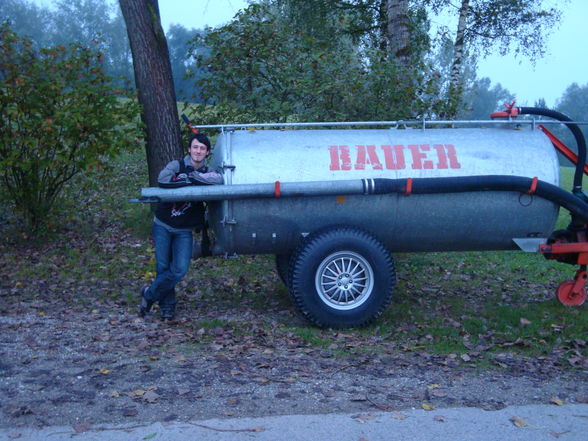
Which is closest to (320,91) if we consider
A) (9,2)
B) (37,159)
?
(37,159)

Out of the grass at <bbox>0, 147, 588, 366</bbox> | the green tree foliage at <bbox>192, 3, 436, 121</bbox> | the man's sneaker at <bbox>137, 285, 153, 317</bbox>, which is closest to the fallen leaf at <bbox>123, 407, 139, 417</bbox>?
the grass at <bbox>0, 147, 588, 366</bbox>

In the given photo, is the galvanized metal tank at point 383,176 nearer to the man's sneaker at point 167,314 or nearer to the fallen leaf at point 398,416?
the man's sneaker at point 167,314

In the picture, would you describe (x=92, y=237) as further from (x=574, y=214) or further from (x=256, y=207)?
(x=574, y=214)

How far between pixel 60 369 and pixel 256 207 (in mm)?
2448

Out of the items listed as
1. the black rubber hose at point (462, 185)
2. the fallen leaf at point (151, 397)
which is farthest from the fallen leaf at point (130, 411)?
the black rubber hose at point (462, 185)

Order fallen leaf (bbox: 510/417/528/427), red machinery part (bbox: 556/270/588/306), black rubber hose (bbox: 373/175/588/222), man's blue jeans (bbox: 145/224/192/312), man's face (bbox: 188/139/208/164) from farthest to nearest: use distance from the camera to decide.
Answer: red machinery part (bbox: 556/270/588/306) < man's blue jeans (bbox: 145/224/192/312) < man's face (bbox: 188/139/208/164) < black rubber hose (bbox: 373/175/588/222) < fallen leaf (bbox: 510/417/528/427)

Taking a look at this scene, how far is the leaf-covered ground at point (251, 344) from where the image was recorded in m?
4.89

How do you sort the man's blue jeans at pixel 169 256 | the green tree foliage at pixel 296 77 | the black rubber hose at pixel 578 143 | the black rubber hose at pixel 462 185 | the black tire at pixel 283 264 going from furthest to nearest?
the green tree foliage at pixel 296 77, the black tire at pixel 283 264, the black rubber hose at pixel 578 143, the man's blue jeans at pixel 169 256, the black rubber hose at pixel 462 185

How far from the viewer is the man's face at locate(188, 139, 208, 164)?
6926mm

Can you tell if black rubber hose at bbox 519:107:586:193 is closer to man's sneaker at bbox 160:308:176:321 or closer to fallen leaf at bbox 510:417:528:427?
fallen leaf at bbox 510:417:528:427

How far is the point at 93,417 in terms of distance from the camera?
14.9 ft

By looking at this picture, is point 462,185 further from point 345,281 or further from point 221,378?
point 221,378

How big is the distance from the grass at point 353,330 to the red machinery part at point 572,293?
169 mm

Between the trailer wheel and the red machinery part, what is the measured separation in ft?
7.47
